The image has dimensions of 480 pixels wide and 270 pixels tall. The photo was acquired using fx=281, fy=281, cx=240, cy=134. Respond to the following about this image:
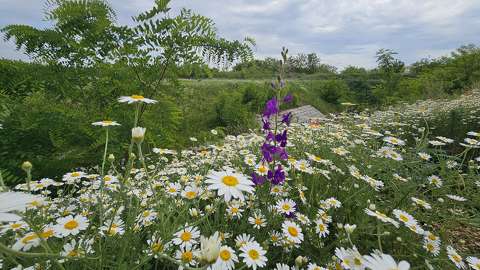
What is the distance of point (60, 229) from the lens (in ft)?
2.63

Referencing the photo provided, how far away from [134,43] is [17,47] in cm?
93

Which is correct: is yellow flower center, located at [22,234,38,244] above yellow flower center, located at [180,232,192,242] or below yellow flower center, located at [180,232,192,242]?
above

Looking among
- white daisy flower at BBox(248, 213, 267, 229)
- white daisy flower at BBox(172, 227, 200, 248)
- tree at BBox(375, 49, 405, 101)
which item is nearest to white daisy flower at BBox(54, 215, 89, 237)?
white daisy flower at BBox(172, 227, 200, 248)

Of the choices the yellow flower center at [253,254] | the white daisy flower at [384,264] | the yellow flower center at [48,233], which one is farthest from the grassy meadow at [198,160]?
the white daisy flower at [384,264]

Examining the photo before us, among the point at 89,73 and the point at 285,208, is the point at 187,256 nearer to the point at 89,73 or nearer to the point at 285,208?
the point at 285,208

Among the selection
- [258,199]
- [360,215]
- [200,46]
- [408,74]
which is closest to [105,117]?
[200,46]

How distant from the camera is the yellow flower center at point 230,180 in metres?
0.76

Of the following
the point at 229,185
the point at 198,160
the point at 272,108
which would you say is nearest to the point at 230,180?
the point at 229,185

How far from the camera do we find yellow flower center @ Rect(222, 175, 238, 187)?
76cm

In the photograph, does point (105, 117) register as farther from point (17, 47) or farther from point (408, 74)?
point (408, 74)

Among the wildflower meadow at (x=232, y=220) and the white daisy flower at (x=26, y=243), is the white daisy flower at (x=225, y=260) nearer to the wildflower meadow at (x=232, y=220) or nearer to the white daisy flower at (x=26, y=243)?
the wildflower meadow at (x=232, y=220)

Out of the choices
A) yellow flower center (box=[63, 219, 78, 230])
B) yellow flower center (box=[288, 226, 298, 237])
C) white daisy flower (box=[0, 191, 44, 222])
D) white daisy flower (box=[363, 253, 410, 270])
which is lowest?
yellow flower center (box=[288, 226, 298, 237])

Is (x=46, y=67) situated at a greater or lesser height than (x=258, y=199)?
greater

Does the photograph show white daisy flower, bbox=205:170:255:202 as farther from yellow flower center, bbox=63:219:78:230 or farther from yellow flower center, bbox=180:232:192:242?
yellow flower center, bbox=63:219:78:230
